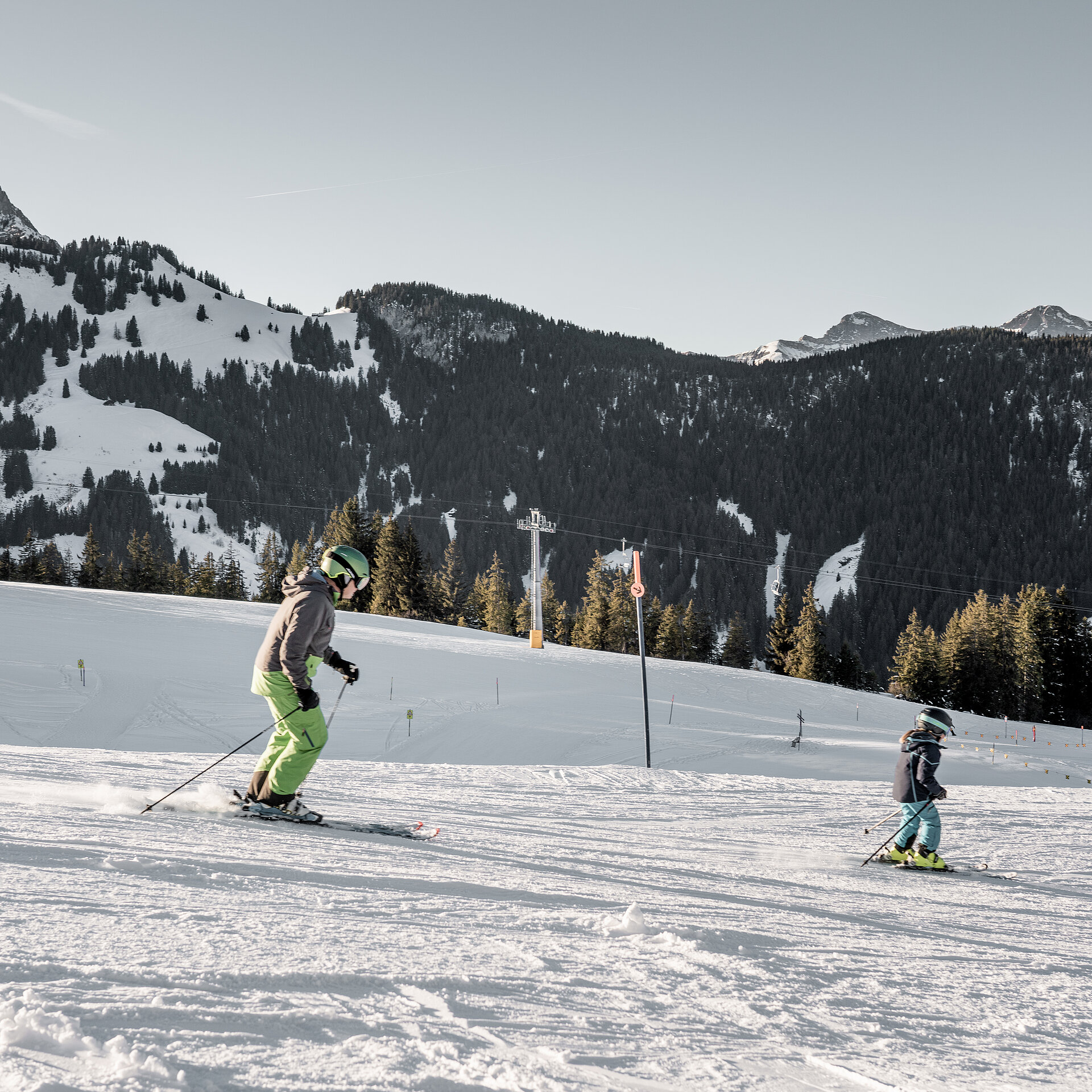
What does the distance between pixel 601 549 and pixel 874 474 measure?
67105mm

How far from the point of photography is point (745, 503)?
7219 inches

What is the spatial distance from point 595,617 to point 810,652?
1663cm

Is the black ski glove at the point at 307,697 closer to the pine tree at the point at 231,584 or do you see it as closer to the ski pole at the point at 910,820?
the ski pole at the point at 910,820

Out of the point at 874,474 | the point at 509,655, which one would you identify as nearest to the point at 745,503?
the point at 874,474

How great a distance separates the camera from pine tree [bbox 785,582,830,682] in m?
58.7

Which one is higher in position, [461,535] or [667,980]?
[461,535]

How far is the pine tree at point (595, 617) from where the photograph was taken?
6444cm

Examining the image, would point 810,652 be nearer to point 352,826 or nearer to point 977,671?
point 977,671

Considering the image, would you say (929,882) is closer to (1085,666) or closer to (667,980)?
(667,980)

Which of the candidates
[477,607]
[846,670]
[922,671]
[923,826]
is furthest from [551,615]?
[923,826]

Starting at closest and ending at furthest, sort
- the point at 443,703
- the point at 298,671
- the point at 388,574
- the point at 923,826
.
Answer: the point at 298,671 < the point at 923,826 < the point at 443,703 < the point at 388,574

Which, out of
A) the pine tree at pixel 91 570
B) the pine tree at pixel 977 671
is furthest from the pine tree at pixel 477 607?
the pine tree at pixel 977 671

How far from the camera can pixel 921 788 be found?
285 inches

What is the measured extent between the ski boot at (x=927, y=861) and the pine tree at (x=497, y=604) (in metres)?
58.9
